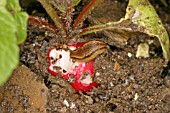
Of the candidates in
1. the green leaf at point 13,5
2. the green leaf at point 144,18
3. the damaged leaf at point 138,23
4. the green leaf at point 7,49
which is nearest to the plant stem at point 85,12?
the damaged leaf at point 138,23

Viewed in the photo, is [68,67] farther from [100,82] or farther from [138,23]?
[138,23]

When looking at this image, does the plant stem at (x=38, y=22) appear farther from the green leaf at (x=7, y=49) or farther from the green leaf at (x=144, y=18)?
the green leaf at (x=7, y=49)

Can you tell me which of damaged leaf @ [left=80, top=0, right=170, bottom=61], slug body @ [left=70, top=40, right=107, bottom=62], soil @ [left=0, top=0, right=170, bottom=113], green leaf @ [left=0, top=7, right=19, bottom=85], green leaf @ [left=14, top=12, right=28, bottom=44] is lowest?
soil @ [left=0, top=0, right=170, bottom=113]

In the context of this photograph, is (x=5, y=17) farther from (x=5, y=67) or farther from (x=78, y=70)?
(x=78, y=70)

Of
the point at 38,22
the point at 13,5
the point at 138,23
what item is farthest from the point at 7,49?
the point at 138,23

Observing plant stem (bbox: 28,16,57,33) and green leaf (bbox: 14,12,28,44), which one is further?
plant stem (bbox: 28,16,57,33)

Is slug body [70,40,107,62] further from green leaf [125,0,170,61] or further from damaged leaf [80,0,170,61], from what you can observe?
green leaf [125,0,170,61]

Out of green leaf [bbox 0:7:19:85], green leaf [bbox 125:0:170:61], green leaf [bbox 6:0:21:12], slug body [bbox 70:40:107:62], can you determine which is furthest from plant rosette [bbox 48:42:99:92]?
green leaf [bbox 0:7:19:85]

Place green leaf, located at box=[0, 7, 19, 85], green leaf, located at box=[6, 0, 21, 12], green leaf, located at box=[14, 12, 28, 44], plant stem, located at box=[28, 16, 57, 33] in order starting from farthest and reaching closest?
plant stem, located at box=[28, 16, 57, 33], green leaf, located at box=[6, 0, 21, 12], green leaf, located at box=[14, 12, 28, 44], green leaf, located at box=[0, 7, 19, 85]
